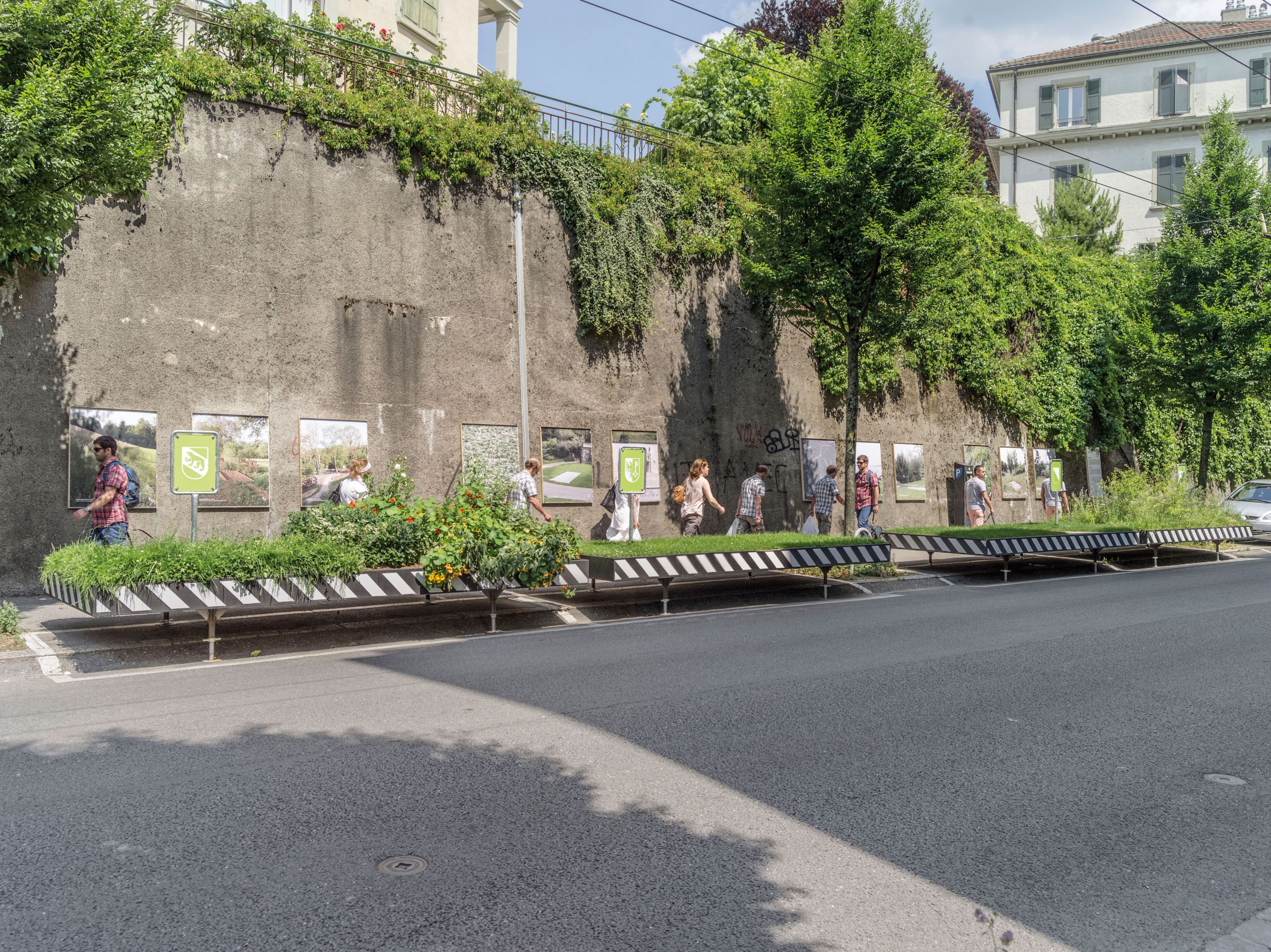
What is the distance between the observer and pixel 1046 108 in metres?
44.2

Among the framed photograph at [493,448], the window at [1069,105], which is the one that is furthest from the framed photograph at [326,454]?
the window at [1069,105]

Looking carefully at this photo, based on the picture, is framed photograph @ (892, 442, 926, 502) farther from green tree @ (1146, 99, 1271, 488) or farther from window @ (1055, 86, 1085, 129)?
window @ (1055, 86, 1085, 129)

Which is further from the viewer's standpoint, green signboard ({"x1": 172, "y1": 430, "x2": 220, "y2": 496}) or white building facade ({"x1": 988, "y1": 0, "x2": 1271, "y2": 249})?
white building facade ({"x1": 988, "y1": 0, "x2": 1271, "y2": 249})

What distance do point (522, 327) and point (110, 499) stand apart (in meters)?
7.77

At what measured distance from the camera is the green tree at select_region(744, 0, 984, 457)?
49.5 ft

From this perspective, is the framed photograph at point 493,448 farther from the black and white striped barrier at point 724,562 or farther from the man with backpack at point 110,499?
the man with backpack at point 110,499

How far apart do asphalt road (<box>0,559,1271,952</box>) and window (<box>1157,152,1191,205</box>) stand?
41240 mm

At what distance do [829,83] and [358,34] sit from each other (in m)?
8.12

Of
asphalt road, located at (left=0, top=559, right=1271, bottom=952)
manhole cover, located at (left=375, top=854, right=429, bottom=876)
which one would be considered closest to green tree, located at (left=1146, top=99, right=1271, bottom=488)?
asphalt road, located at (left=0, top=559, right=1271, bottom=952)

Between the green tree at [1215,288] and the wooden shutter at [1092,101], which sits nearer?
the green tree at [1215,288]

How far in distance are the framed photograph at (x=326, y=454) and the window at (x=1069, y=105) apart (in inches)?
1647

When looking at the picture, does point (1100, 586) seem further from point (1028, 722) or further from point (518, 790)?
point (518, 790)

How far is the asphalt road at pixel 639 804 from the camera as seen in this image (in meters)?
3.38


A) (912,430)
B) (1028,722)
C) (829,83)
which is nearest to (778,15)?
(912,430)
